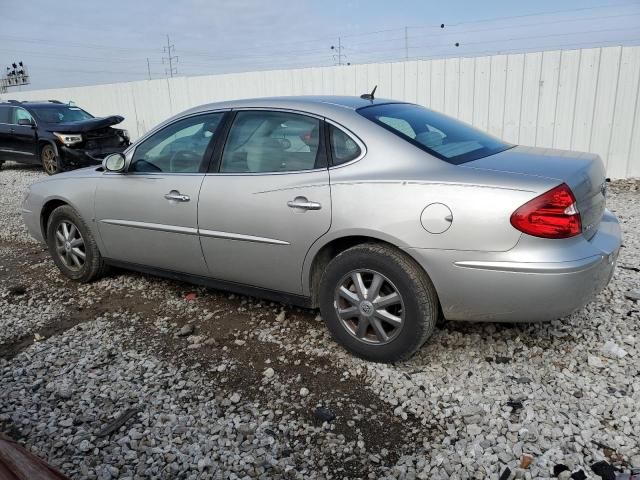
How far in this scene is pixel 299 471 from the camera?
225 cm

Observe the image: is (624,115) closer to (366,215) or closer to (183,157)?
(366,215)

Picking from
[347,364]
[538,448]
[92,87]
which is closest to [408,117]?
[347,364]

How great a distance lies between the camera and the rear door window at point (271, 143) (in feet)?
10.4

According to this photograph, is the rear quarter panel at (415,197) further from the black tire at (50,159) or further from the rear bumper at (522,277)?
the black tire at (50,159)

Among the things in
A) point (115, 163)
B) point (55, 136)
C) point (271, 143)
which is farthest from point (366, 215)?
point (55, 136)

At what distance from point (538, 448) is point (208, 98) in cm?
1318

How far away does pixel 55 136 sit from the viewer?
11039mm

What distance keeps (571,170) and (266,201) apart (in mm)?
1795

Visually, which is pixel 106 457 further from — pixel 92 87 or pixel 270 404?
pixel 92 87

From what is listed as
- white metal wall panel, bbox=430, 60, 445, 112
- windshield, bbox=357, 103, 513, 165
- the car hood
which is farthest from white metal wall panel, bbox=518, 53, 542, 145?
the car hood

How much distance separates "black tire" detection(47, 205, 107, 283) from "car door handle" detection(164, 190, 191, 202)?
1.17 m

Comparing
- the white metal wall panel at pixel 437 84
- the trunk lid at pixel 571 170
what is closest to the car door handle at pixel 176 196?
the trunk lid at pixel 571 170

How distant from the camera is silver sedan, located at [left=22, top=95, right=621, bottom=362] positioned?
254 centimetres

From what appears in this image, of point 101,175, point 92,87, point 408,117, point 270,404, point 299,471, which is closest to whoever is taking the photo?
point 299,471
